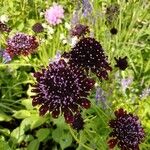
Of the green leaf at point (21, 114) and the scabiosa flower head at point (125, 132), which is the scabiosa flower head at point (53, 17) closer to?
the green leaf at point (21, 114)

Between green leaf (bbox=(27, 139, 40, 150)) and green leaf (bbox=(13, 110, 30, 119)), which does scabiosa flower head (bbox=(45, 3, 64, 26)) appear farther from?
green leaf (bbox=(27, 139, 40, 150))

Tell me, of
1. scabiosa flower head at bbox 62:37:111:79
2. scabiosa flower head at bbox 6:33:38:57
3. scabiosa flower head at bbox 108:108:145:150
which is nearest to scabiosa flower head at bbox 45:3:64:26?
scabiosa flower head at bbox 6:33:38:57

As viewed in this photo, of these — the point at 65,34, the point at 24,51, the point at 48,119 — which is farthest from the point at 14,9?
the point at 48,119

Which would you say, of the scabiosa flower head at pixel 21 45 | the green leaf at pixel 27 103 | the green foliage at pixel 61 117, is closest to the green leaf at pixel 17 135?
the green foliage at pixel 61 117

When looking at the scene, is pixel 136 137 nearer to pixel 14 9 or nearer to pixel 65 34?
pixel 65 34

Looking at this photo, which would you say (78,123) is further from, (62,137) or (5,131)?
(5,131)

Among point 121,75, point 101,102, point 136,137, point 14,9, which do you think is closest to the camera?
point 136,137

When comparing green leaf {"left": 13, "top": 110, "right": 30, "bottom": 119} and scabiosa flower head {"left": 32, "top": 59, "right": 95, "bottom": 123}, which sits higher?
scabiosa flower head {"left": 32, "top": 59, "right": 95, "bottom": 123}

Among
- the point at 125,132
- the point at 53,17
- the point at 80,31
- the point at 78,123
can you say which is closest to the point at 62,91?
the point at 78,123
